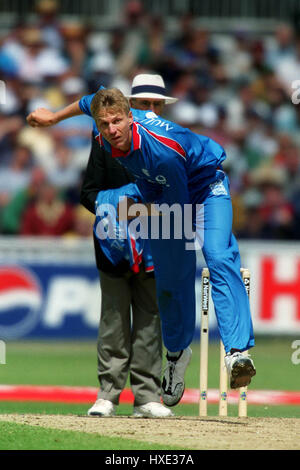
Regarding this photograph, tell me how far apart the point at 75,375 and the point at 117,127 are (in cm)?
462

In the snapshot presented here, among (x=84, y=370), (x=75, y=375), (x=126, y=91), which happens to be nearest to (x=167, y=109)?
(x=126, y=91)

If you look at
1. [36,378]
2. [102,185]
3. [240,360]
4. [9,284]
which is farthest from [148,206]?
[9,284]

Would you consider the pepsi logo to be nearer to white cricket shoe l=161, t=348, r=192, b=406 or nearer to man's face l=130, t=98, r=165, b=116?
man's face l=130, t=98, r=165, b=116

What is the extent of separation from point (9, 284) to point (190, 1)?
6.99m

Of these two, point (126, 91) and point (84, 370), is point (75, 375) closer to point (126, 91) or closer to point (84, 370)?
point (84, 370)

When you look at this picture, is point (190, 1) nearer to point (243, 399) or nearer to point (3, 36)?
point (3, 36)

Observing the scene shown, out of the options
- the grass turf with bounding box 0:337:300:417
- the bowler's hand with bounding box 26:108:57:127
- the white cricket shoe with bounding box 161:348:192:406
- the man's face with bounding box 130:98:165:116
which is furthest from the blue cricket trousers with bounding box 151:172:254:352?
the grass turf with bounding box 0:337:300:417

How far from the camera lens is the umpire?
6.68 m

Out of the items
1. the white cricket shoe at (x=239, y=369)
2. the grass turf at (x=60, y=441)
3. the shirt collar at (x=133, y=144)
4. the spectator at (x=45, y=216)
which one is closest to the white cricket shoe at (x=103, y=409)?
the grass turf at (x=60, y=441)

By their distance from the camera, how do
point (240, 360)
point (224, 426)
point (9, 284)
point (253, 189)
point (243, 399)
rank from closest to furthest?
point (240, 360), point (224, 426), point (243, 399), point (9, 284), point (253, 189)

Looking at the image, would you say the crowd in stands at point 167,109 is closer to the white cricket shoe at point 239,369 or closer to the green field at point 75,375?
the green field at point 75,375

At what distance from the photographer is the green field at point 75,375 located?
17.3 feet

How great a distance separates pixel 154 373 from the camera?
22.1 feet

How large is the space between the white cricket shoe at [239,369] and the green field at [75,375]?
699mm
